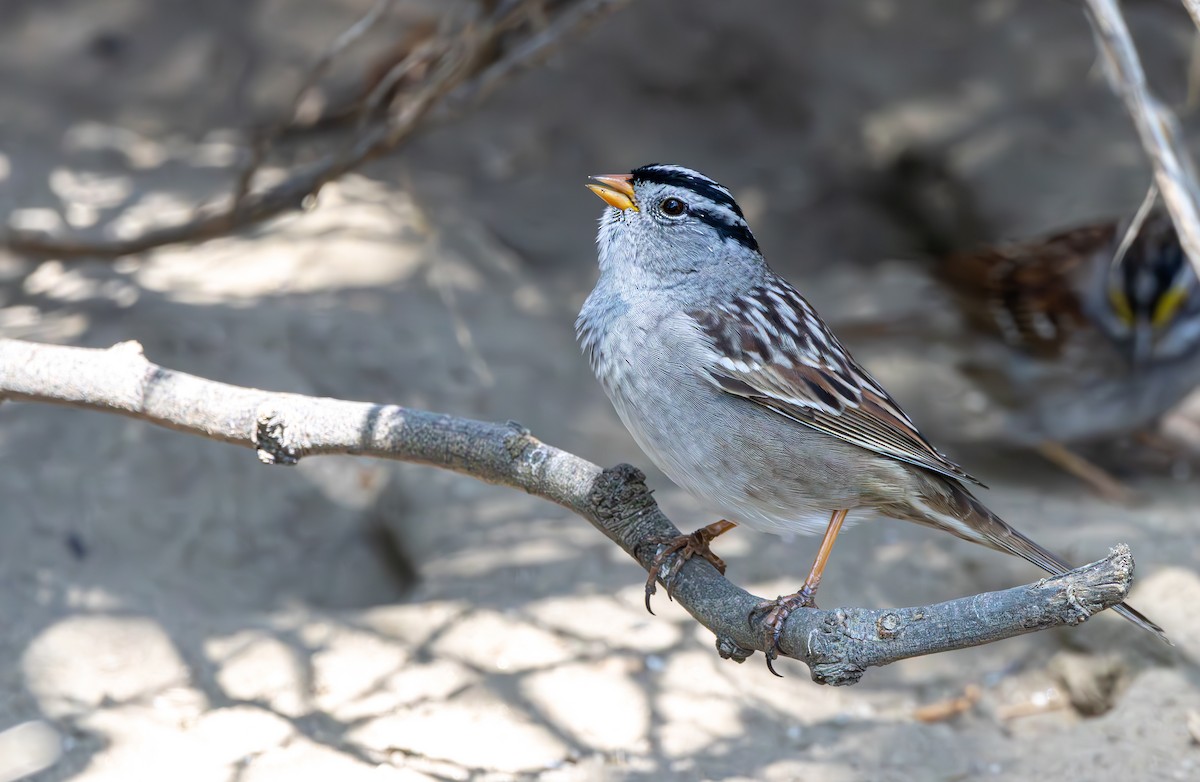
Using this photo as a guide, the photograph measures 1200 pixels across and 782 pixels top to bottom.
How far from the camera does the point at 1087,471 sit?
6137mm

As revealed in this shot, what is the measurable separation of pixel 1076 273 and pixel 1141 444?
1204 millimetres

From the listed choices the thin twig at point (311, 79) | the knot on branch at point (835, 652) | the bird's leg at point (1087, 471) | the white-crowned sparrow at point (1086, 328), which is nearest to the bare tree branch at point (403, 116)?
the thin twig at point (311, 79)

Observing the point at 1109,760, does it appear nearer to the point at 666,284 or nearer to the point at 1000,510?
the point at 1000,510

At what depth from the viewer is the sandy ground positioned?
408 cm

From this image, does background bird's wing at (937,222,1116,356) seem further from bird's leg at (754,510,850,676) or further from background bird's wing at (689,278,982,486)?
bird's leg at (754,510,850,676)

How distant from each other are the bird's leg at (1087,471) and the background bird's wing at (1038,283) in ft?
1.82

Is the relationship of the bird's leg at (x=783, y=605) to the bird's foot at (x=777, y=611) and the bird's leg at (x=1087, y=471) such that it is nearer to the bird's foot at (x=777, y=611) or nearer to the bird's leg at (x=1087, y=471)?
the bird's foot at (x=777, y=611)

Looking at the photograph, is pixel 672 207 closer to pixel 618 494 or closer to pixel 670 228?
pixel 670 228

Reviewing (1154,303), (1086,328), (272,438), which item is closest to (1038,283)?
(1086,328)

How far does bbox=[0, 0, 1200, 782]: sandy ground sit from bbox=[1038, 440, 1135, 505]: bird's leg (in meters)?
0.12

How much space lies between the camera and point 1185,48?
7535 millimetres

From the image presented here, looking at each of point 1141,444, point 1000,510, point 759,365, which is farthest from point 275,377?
point 1141,444

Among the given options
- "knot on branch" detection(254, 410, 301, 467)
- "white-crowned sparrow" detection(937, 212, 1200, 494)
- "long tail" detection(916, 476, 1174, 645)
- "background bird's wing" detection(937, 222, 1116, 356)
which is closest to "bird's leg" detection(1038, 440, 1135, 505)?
"white-crowned sparrow" detection(937, 212, 1200, 494)

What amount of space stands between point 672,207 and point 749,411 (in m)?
0.77
